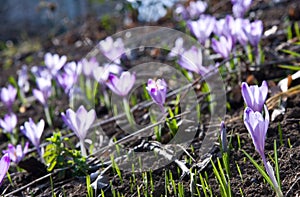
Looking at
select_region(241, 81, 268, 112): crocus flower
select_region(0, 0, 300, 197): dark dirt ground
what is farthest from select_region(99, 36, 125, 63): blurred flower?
select_region(241, 81, 268, 112): crocus flower

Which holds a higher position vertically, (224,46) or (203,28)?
(203,28)

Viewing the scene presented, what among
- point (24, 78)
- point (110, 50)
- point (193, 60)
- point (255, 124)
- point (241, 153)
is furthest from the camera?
point (24, 78)

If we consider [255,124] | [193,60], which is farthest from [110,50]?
[255,124]

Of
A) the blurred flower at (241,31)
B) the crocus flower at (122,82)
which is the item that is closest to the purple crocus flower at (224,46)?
the blurred flower at (241,31)

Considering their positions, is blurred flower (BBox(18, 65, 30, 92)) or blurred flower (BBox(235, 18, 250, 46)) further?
blurred flower (BBox(18, 65, 30, 92))

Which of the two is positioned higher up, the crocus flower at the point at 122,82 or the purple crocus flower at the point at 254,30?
the purple crocus flower at the point at 254,30

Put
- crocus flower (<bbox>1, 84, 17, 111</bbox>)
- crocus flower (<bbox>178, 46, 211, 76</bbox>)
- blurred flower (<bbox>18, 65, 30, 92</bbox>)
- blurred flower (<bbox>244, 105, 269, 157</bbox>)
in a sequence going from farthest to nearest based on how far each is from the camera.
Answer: blurred flower (<bbox>18, 65, 30, 92</bbox>) → crocus flower (<bbox>1, 84, 17, 111</bbox>) → crocus flower (<bbox>178, 46, 211, 76</bbox>) → blurred flower (<bbox>244, 105, 269, 157</bbox>)

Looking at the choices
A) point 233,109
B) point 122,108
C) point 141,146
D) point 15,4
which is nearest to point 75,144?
point 122,108

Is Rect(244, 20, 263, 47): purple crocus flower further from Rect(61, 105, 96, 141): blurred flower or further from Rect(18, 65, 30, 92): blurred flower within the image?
Rect(18, 65, 30, 92): blurred flower

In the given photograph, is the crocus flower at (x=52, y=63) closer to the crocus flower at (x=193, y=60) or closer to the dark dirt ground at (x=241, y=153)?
the dark dirt ground at (x=241, y=153)

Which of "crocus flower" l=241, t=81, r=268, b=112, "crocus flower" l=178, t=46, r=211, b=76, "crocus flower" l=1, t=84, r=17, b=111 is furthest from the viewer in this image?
"crocus flower" l=1, t=84, r=17, b=111

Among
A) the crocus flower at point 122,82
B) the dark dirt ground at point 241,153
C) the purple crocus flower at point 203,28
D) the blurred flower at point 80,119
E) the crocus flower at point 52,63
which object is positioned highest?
the crocus flower at point 52,63

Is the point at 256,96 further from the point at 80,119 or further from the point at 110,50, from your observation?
the point at 110,50

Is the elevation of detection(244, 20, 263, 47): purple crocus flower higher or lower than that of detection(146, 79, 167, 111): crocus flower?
higher
